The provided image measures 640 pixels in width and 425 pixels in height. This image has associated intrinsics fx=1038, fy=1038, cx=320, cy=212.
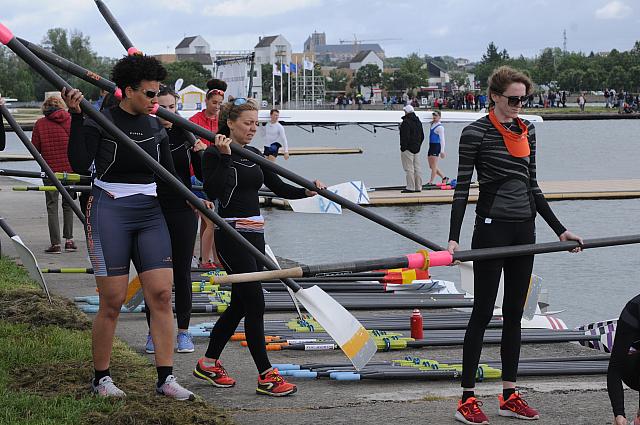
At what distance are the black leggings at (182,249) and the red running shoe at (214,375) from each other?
0.72 metres

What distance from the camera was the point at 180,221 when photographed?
737cm

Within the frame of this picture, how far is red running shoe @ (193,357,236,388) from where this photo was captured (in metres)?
6.78

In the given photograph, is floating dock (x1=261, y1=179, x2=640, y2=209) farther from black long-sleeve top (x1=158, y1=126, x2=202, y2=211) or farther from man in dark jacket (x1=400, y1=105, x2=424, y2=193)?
black long-sleeve top (x1=158, y1=126, x2=202, y2=211)

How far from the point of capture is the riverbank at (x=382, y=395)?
239 inches

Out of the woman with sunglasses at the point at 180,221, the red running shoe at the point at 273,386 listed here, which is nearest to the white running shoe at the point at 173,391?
the red running shoe at the point at 273,386

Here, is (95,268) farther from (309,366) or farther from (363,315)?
(363,315)

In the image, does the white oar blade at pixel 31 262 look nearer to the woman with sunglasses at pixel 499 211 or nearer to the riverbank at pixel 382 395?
the riverbank at pixel 382 395

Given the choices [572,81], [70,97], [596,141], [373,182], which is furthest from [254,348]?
[572,81]

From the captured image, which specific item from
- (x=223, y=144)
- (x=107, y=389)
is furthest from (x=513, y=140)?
(x=107, y=389)

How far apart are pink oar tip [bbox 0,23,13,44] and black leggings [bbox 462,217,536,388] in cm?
299

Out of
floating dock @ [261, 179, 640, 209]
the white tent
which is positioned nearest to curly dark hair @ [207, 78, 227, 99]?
floating dock @ [261, 179, 640, 209]

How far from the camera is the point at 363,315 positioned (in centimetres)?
972

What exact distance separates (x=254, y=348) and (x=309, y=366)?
819 mm

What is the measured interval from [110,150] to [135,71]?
48 centimetres
